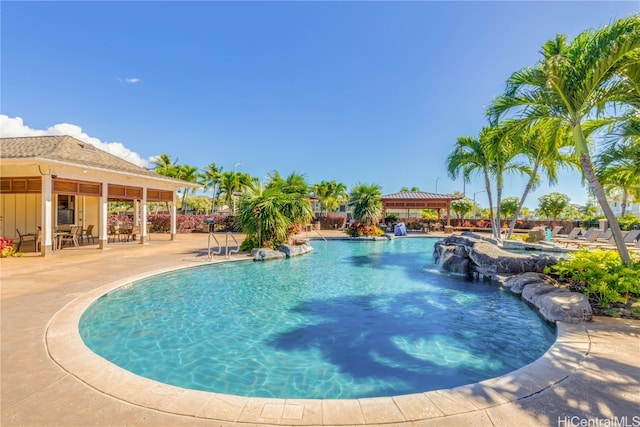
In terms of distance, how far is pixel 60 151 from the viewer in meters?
11.4

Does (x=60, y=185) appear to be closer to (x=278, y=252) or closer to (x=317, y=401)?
(x=278, y=252)

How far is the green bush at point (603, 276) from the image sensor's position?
506 cm

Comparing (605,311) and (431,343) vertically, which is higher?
(605,311)

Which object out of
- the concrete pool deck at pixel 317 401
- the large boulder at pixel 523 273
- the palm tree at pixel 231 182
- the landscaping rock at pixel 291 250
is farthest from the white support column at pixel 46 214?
the palm tree at pixel 231 182

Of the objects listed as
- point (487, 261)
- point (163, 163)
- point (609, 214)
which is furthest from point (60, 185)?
point (163, 163)

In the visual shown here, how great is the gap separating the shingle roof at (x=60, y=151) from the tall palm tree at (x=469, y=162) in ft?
51.6

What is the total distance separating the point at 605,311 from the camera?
16.2 feet

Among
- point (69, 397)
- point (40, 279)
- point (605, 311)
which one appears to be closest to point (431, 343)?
point (605, 311)

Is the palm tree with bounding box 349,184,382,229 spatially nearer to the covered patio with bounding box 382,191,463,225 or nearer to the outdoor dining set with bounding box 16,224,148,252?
the covered patio with bounding box 382,191,463,225

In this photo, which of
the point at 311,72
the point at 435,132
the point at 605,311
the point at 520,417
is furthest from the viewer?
the point at 435,132

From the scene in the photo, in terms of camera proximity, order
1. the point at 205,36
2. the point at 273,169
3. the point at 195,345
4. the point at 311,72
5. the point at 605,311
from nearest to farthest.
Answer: the point at 195,345 < the point at 605,311 < the point at 273,169 < the point at 205,36 < the point at 311,72

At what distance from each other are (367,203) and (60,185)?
16004mm

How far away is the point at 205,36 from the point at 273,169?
8.45 meters

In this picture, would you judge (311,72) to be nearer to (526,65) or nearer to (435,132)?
(435,132)
